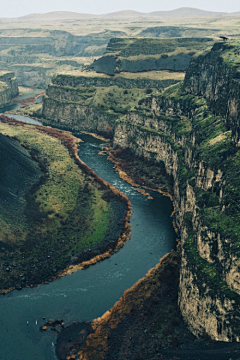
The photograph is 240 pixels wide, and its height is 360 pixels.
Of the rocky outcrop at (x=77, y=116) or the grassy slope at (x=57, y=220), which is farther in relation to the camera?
the rocky outcrop at (x=77, y=116)

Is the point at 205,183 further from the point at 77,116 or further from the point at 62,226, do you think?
the point at 77,116

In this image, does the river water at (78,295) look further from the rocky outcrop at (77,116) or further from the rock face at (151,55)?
the rock face at (151,55)

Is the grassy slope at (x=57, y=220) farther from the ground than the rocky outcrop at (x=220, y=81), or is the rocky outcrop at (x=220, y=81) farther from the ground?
the rocky outcrop at (x=220, y=81)

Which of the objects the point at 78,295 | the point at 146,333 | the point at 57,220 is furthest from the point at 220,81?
the point at 146,333

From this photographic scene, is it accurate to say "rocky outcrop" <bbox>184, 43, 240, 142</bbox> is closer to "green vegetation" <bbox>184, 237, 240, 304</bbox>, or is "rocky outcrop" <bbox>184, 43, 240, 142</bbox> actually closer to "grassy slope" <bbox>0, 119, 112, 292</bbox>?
"green vegetation" <bbox>184, 237, 240, 304</bbox>

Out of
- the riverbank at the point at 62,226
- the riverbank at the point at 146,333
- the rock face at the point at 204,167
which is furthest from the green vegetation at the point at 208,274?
the riverbank at the point at 62,226

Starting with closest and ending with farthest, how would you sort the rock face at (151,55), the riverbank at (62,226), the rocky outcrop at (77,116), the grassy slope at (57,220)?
the riverbank at (62,226) < the grassy slope at (57,220) < the rocky outcrop at (77,116) < the rock face at (151,55)

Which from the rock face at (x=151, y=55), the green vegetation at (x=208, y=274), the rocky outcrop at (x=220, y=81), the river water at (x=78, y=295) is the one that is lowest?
the river water at (x=78, y=295)

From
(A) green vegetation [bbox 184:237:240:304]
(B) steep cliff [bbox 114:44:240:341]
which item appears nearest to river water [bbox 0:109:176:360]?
(B) steep cliff [bbox 114:44:240:341]
